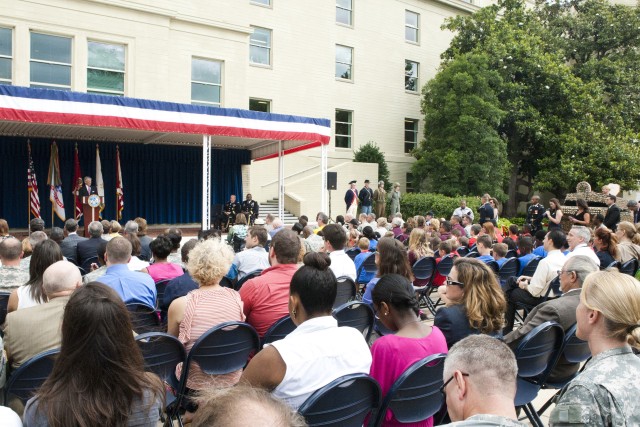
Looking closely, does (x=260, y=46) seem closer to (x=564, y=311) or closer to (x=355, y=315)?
(x=355, y=315)

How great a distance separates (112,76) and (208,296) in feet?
55.9

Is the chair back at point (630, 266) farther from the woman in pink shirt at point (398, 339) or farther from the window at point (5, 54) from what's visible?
the window at point (5, 54)

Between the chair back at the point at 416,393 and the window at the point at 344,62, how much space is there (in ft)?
82.4

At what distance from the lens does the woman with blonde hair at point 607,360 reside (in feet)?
Result: 6.72

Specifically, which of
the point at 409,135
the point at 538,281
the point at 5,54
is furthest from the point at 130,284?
the point at 409,135

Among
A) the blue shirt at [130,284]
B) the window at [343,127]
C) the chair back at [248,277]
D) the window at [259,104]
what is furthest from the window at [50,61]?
the blue shirt at [130,284]

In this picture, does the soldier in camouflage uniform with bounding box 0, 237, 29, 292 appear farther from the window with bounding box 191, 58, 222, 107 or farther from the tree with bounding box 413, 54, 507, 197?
the tree with bounding box 413, 54, 507, 197

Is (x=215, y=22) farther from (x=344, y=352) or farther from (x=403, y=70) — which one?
(x=344, y=352)

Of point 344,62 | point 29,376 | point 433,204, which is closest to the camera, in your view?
point 29,376

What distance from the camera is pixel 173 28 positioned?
66.3 feet

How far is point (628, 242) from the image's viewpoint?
7840 mm

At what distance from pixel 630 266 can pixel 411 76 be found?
77.9 feet

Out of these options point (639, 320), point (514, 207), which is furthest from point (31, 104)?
point (514, 207)

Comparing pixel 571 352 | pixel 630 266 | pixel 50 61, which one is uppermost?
pixel 50 61
